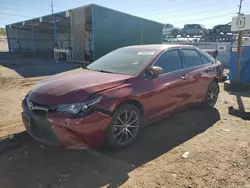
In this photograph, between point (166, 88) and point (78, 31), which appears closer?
point (166, 88)

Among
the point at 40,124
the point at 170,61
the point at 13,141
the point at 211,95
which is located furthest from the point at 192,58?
the point at 13,141

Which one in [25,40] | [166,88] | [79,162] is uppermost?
[25,40]

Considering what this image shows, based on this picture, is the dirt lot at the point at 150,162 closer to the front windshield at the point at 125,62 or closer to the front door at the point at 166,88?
the front door at the point at 166,88

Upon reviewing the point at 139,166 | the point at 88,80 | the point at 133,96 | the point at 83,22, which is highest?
the point at 83,22

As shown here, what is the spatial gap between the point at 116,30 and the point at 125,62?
1222 centimetres

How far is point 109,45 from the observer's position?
Answer: 15.6 meters

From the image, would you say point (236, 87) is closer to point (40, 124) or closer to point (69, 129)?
point (69, 129)

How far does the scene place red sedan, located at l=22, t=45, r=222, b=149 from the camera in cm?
301

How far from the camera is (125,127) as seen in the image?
353 cm

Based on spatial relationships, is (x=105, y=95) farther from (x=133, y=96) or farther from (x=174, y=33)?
(x=174, y=33)

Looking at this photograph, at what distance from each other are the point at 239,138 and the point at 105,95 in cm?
260

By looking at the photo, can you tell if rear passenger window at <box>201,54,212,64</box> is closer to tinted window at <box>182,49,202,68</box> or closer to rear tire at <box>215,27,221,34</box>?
tinted window at <box>182,49,202,68</box>

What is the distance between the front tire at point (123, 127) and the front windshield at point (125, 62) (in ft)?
2.28

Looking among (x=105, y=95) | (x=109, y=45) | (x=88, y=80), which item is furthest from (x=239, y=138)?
(x=109, y=45)
